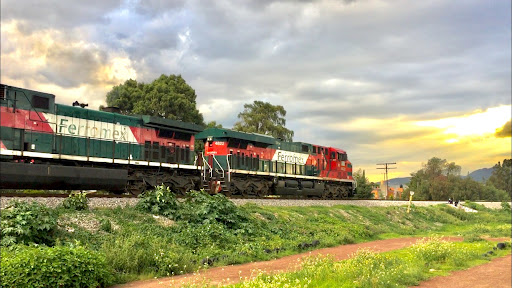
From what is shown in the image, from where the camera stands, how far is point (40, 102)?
18656 millimetres

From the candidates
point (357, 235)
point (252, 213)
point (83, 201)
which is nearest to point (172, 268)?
point (83, 201)

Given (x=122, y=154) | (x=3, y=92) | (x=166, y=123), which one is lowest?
(x=122, y=154)

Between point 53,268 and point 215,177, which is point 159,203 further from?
point 215,177

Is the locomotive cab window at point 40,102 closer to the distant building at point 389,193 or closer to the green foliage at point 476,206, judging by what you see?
the green foliage at point 476,206

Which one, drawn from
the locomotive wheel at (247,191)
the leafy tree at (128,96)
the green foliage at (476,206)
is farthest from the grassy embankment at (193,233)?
the leafy tree at (128,96)

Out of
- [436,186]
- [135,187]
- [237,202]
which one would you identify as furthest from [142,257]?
[436,186]

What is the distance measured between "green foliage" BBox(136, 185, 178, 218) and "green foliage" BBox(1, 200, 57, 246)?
4.65 m

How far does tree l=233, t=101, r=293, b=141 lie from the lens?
64.4 metres

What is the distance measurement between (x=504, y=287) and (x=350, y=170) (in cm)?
2940

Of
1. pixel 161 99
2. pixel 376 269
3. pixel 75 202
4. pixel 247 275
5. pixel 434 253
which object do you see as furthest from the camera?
pixel 161 99

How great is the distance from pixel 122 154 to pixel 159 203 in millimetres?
4757

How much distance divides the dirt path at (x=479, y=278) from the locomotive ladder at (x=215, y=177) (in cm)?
1491

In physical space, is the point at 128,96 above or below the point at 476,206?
above

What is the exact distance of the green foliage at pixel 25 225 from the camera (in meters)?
12.5
